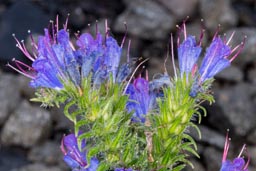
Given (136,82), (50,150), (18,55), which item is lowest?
(50,150)

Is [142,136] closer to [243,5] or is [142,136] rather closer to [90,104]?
[90,104]

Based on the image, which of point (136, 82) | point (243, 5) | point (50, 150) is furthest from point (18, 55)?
point (136, 82)

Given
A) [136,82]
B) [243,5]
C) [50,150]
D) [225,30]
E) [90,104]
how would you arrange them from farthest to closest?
[243,5]
[225,30]
[50,150]
[136,82]
[90,104]

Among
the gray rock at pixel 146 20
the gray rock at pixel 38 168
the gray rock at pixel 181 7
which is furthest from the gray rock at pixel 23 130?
the gray rock at pixel 181 7

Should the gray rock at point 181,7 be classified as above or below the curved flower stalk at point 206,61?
above

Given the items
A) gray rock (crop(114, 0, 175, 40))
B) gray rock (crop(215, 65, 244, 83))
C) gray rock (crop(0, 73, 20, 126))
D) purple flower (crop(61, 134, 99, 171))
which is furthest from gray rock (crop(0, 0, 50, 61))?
purple flower (crop(61, 134, 99, 171))

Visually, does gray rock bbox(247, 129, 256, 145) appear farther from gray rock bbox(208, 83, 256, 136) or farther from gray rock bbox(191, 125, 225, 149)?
gray rock bbox(191, 125, 225, 149)

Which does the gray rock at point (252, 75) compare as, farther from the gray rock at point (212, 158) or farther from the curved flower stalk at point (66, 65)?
the curved flower stalk at point (66, 65)
